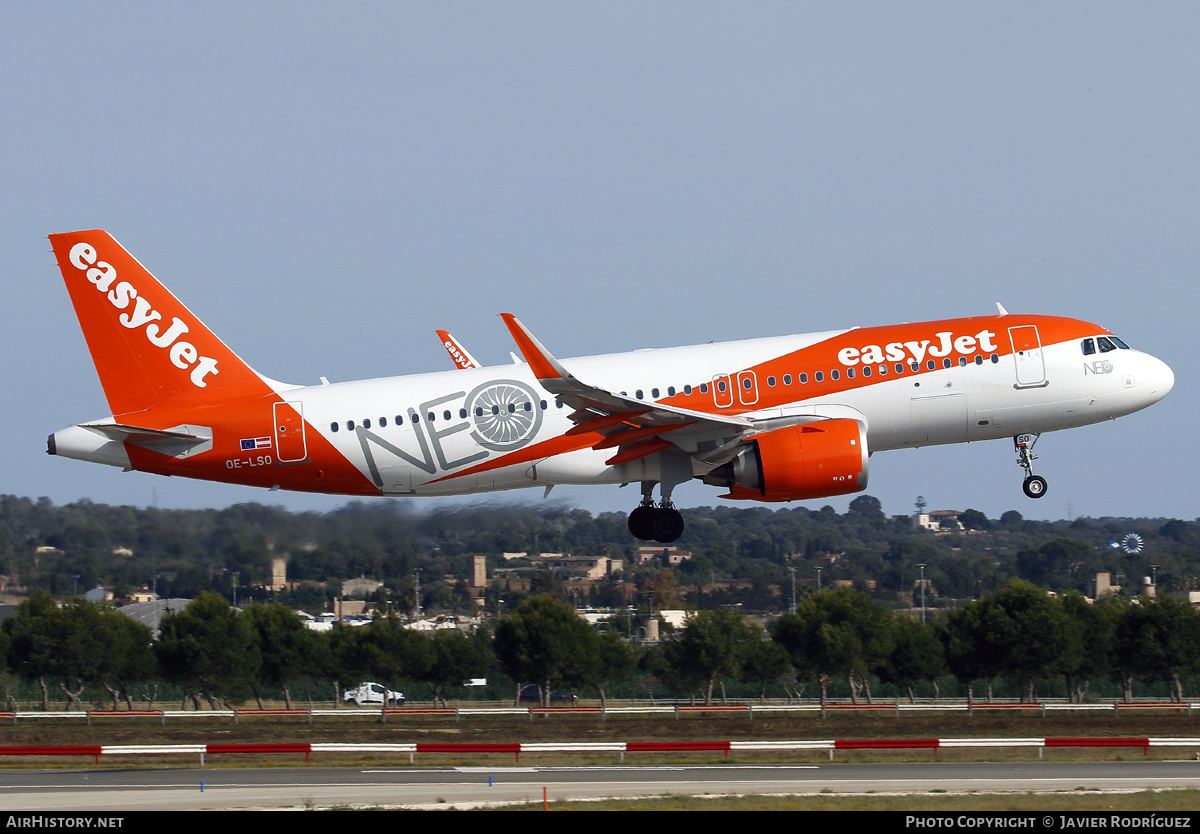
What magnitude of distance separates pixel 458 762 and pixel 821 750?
10745 mm

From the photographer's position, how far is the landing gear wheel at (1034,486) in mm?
34969

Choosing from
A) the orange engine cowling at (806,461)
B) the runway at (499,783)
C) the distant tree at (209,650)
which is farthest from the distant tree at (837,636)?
the orange engine cowling at (806,461)

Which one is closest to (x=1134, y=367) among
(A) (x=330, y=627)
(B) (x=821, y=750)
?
(B) (x=821, y=750)

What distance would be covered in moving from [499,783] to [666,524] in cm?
792

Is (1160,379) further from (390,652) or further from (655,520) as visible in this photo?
(390,652)

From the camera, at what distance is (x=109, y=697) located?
81.6 meters

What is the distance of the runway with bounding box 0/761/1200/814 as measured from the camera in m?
28.1

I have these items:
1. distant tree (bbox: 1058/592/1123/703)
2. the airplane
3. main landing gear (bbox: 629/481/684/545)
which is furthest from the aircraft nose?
distant tree (bbox: 1058/592/1123/703)

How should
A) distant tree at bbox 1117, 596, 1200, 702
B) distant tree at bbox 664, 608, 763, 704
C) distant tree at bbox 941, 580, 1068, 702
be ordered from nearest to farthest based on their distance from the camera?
distant tree at bbox 1117, 596, 1200, 702, distant tree at bbox 941, 580, 1068, 702, distant tree at bbox 664, 608, 763, 704

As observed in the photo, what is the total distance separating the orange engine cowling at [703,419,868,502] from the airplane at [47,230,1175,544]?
0.05 metres

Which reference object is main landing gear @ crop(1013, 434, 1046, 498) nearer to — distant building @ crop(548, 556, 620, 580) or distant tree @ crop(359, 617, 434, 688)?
distant tree @ crop(359, 617, 434, 688)

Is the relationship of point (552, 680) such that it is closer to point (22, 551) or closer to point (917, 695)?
point (917, 695)

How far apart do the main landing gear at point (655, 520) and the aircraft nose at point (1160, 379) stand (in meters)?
13.1

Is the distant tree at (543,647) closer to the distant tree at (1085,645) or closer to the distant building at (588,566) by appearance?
the distant tree at (1085,645)
